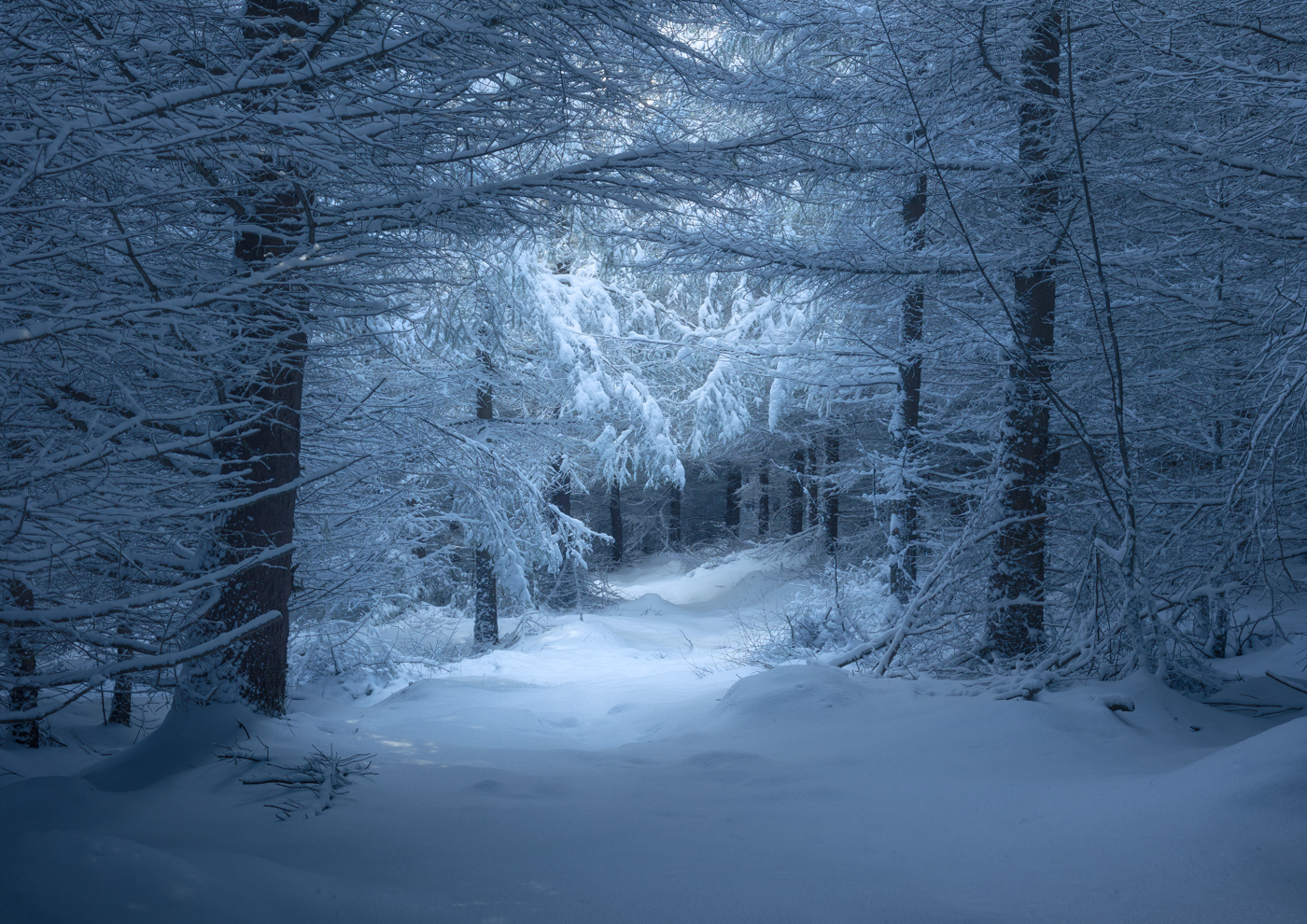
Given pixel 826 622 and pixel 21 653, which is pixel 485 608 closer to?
pixel 826 622

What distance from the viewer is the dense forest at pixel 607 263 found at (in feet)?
8.75

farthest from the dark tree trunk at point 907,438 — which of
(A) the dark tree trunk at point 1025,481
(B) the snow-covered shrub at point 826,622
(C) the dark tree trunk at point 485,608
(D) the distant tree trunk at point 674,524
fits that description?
(D) the distant tree trunk at point 674,524

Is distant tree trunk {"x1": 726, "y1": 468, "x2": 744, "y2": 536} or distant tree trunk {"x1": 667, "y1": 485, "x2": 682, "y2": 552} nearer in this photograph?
distant tree trunk {"x1": 726, "y1": 468, "x2": 744, "y2": 536}

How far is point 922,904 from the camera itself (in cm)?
234

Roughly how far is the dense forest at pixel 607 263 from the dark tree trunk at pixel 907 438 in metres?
0.11

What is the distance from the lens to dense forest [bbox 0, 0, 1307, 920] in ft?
8.75

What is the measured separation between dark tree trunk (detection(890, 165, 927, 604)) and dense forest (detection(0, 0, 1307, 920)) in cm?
11

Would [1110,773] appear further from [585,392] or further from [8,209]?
[585,392]

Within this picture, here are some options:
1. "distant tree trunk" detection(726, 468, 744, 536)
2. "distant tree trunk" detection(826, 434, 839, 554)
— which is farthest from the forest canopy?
"distant tree trunk" detection(726, 468, 744, 536)

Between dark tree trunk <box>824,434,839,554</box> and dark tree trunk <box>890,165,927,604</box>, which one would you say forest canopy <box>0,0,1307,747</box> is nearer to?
dark tree trunk <box>890,165,927,604</box>

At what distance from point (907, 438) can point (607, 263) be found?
16.7ft

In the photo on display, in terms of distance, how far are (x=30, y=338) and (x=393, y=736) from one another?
12.2 feet

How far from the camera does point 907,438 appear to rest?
31.7 feet

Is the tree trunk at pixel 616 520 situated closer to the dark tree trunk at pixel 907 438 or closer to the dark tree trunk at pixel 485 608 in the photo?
the dark tree trunk at pixel 485 608
